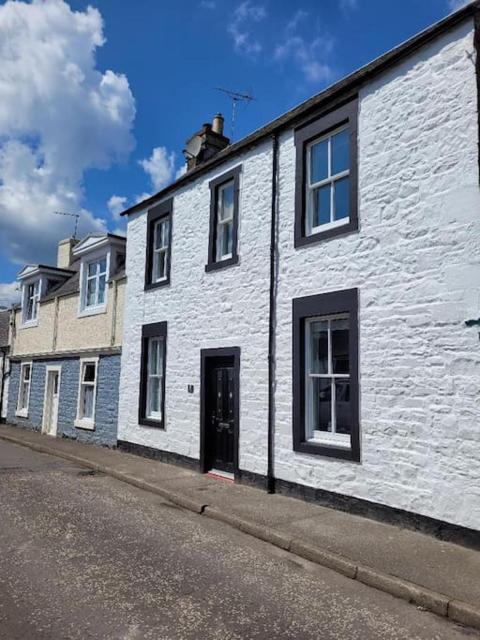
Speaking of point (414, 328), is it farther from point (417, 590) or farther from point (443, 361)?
point (417, 590)

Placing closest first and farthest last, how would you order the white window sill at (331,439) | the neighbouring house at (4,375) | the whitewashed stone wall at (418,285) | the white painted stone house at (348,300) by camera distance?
1. the whitewashed stone wall at (418,285)
2. the white painted stone house at (348,300)
3. the white window sill at (331,439)
4. the neighbouring house at (4,375)

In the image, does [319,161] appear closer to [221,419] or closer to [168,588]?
[221,419]

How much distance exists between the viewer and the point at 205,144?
13539mm

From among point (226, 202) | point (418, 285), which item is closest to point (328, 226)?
point (418, 285)

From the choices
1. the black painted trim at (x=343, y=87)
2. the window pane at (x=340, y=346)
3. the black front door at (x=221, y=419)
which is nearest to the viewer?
the black painted trim at (x=343, y=87)

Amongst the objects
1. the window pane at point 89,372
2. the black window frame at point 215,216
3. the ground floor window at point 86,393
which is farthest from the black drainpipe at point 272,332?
the window pane at point 89,372

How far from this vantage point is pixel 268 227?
962 centimetres

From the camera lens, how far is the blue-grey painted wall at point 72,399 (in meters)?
14.3

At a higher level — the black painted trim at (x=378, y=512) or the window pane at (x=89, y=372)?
the window pane at (x=89, y=372)

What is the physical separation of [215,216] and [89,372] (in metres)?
7.46

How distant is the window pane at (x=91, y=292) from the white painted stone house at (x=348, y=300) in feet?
17.1

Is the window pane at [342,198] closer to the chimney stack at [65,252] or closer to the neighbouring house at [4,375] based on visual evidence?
the chimney stack at [65,252]

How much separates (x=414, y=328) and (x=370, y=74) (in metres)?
4.10

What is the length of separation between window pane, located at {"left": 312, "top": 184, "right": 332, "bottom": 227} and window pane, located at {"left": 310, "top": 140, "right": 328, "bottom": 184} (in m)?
0.21
